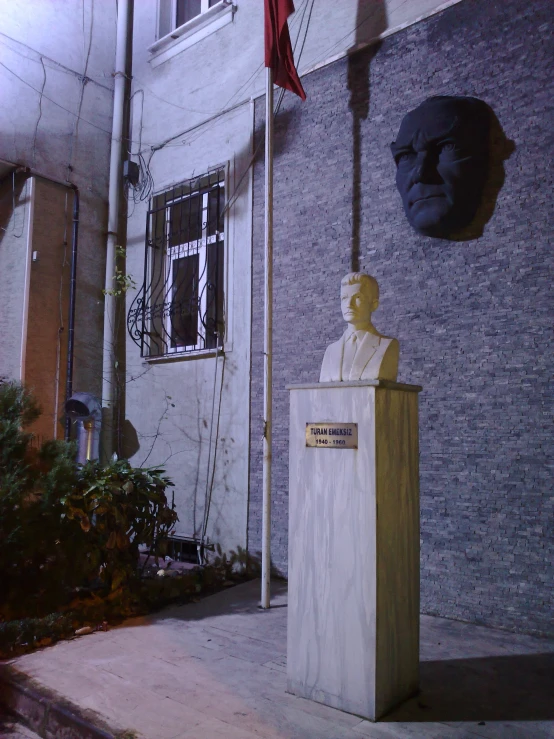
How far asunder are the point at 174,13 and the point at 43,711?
25.7ft

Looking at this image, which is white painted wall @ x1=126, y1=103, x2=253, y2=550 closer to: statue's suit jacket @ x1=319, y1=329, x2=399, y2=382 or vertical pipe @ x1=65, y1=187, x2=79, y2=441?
vertical pipe @ x1=65, y1=187, x2=79, y2=441

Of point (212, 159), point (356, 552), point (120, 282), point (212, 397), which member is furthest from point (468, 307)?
point (120, 282)

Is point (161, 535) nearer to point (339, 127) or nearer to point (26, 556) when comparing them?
point (26, 556)

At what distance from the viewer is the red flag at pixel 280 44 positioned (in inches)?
202

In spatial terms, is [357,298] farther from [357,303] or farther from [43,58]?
[43,58]

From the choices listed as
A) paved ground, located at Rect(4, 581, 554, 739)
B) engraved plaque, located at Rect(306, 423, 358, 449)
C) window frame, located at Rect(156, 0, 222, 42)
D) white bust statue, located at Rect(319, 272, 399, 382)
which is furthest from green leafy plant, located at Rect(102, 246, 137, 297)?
engraved plaque, located at Rect(306, 423, 358, 449)

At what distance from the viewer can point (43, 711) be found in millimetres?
2998

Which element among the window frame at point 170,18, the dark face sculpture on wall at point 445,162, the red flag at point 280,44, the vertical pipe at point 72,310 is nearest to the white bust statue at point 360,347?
the dark face sculpture on wall at point 445,162

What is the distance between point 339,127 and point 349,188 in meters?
Answer: 0.62

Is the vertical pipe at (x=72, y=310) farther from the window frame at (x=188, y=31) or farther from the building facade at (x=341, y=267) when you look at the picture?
the window frame at (x=188, y=31)

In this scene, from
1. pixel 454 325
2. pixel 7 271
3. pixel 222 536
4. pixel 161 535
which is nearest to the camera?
pixel 454 325

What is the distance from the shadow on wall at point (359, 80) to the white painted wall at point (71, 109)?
12.0ft

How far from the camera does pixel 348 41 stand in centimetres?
548

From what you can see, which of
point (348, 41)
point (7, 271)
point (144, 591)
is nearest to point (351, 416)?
point (144, 591)
